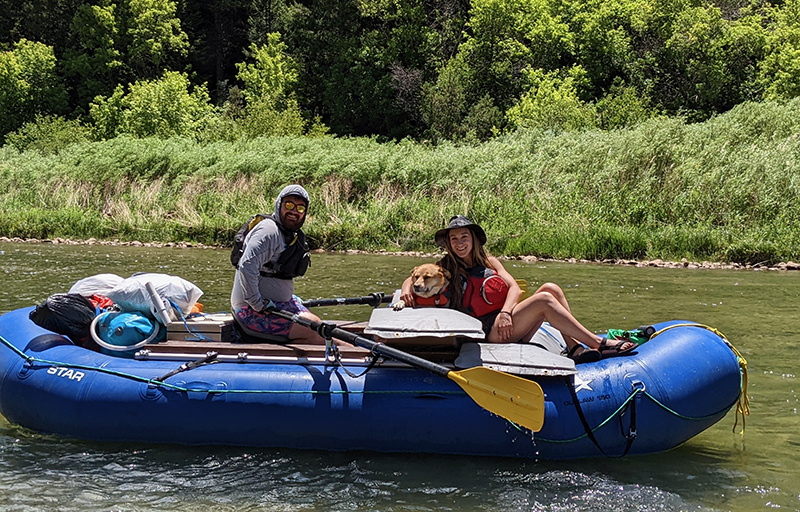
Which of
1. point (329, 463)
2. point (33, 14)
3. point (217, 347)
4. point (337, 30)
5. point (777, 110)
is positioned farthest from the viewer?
point (33, 14)

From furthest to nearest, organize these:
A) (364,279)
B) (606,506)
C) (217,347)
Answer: (364,279) < (217,347) < (606,506)

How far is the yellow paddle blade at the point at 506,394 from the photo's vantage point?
495cm

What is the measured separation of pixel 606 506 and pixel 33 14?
158 feet

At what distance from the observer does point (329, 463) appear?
5227 mm

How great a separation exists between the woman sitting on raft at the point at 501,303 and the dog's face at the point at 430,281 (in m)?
0.08

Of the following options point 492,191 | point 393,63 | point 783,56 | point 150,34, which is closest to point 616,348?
point 492,191

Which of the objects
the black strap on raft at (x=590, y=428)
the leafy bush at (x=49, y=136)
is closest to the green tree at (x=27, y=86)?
the leafy bush at (x=49, y=136)

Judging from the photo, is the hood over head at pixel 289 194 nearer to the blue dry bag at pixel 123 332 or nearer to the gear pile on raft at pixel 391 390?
the gear pile on raft at pixel 391 390

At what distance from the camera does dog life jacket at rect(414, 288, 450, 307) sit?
224 inches

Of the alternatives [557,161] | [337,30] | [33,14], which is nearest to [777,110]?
[557,161]

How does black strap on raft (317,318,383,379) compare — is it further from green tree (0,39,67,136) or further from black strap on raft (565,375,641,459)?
green tree (0,39,67,136)

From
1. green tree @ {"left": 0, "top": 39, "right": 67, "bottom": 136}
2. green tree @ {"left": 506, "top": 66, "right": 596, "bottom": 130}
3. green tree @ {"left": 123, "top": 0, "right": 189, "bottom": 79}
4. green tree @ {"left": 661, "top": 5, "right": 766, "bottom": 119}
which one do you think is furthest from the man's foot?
green tree @ {"left": 0, "top": 39, "right": 67, "bottom": 136}

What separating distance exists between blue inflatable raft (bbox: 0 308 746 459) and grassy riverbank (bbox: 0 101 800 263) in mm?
10233

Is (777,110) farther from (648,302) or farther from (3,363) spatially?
(3,363)
